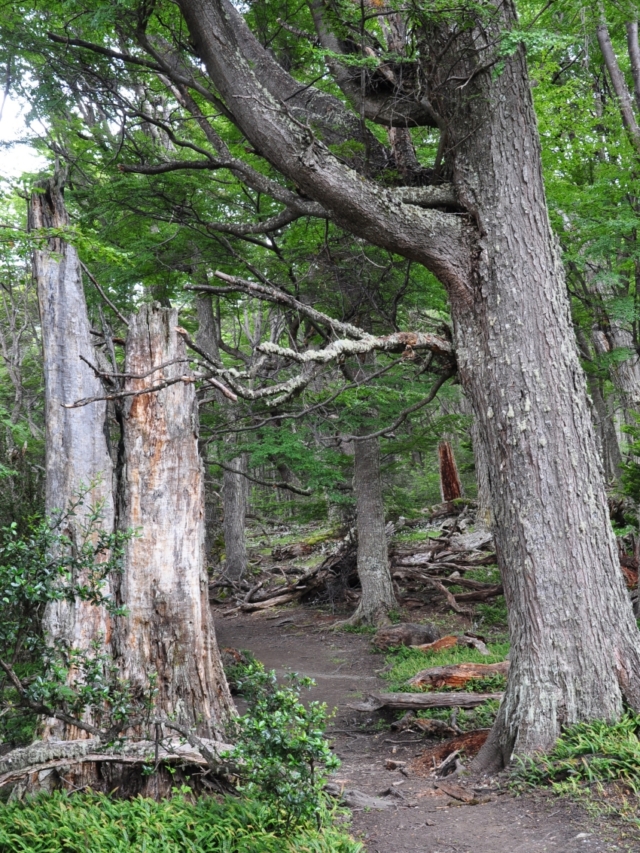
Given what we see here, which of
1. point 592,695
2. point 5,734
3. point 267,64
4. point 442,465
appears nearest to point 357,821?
point 592,695

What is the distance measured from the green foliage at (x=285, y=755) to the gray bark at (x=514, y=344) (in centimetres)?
198

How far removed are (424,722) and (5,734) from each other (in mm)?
4043

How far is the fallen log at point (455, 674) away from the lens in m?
7.79

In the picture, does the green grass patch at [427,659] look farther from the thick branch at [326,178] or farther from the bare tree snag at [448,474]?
the bare tree snag at [448,474]

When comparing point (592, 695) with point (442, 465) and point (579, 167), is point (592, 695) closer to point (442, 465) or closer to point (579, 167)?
point (579, 167)

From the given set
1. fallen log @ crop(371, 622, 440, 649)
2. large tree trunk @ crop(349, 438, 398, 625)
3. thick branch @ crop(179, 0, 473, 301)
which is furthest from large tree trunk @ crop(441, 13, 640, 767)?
large tree trunk @ crop(349, 438, 398, 625)

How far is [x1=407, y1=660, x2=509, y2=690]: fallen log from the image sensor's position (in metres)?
7.79

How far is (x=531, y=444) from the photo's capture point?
209 inches

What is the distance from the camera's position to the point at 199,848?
4.01m

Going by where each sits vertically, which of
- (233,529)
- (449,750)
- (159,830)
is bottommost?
(449,750)

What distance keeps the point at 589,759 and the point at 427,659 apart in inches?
198

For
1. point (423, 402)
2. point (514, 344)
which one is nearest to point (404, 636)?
point (423, 402)

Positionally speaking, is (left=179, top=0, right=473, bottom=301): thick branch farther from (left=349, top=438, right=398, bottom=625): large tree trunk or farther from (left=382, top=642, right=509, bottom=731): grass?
(left=349, top=438, right=398, bottom=625): large tree trunk

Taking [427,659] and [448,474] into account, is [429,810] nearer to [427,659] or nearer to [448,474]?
[427,659]
